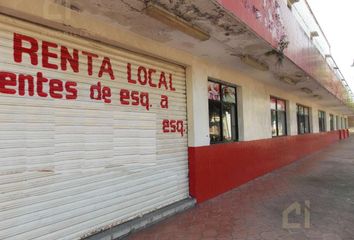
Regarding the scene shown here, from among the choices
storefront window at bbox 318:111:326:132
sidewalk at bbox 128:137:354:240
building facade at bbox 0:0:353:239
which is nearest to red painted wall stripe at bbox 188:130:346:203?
building facade at bbox 0:0:353:239

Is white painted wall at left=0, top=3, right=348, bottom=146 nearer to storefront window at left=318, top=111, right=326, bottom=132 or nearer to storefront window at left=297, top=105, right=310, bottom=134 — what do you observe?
storefront window at left=297, top=105, right=310, bottom=134

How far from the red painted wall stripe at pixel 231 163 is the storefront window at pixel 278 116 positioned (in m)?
0.34

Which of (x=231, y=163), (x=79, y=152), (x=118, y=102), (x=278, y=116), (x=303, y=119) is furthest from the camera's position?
(x=303, y=119)

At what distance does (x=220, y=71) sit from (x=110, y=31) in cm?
352

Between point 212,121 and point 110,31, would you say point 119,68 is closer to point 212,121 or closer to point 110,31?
point 110,31

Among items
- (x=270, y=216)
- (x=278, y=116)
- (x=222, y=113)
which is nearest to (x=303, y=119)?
(x=278, y=116)

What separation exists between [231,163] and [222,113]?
1.25 metres

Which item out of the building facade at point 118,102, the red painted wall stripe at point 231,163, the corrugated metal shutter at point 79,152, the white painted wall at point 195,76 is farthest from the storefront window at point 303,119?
the corrugated metal shutter at point 79,152

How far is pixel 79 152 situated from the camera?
13.6 ft

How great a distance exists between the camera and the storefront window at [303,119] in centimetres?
1498

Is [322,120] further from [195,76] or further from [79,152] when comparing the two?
[79,152]

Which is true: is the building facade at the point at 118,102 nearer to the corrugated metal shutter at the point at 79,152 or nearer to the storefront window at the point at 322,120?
the corrugated metal shutter at the point at 79,152

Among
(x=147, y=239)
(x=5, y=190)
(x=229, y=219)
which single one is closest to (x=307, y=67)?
(x=229, y=219)

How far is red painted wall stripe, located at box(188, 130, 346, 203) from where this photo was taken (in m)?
6.25
